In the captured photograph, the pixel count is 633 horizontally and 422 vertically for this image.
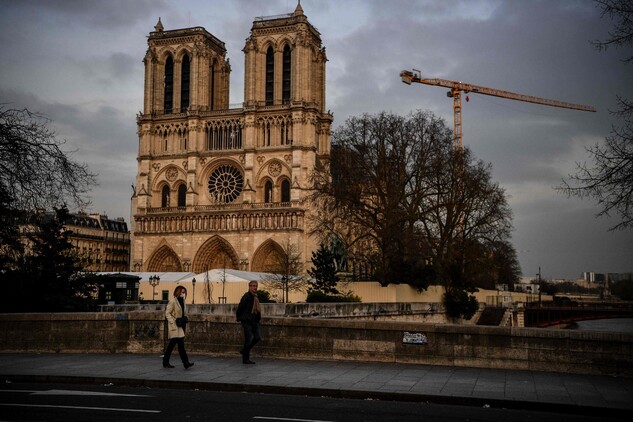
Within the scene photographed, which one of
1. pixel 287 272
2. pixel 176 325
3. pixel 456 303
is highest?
pixel 287 272

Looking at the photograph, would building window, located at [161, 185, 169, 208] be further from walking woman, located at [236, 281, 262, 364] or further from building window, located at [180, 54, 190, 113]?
walking woman, located at [236, 281, 262, 364]

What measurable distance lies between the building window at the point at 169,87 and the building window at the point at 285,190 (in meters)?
15.3

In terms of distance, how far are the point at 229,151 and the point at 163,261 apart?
42.7 feet

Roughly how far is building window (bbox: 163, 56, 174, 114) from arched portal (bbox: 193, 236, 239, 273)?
1527 centimetres

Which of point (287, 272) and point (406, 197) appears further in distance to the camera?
point (287, 272)

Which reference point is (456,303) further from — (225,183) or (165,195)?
(165,195)

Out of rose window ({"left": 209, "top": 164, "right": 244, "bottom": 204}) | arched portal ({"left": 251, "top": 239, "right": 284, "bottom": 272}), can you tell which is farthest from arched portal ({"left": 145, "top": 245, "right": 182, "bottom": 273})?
arched portal ({"left": 251, "top": 239, "right": 284, "bottom": 272})

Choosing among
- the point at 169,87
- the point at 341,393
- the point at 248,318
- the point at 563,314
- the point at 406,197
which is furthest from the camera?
the point at 169,87

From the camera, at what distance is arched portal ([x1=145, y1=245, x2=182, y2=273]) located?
71188mm

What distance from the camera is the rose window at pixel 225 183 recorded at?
233 feet

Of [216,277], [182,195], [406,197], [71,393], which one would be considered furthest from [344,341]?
[182,195]

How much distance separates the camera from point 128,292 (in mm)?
41750

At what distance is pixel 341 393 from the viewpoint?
37.0 feet

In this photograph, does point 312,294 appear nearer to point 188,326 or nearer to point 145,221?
point 188,326
